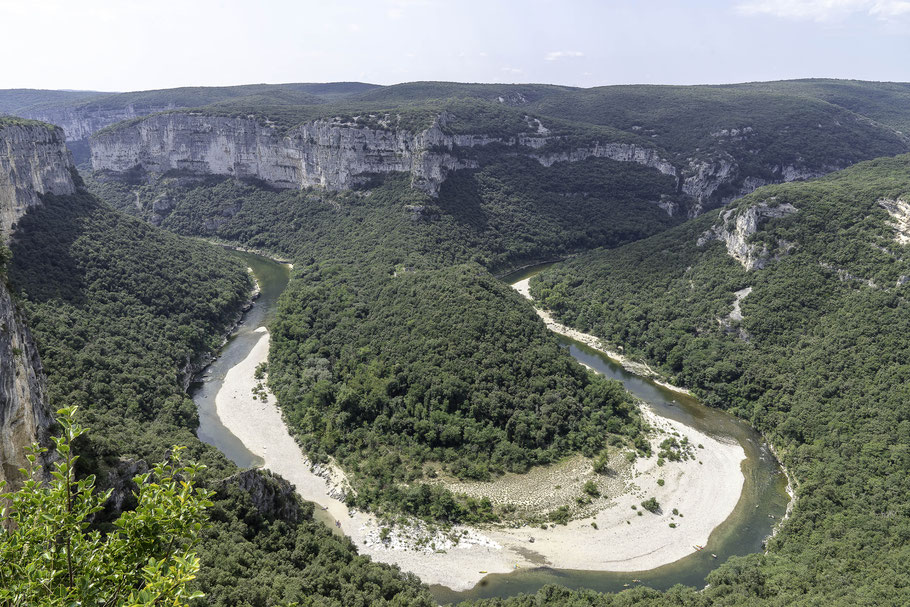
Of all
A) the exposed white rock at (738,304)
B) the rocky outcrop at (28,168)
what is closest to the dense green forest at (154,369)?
the rocky outcrop at (28,168)

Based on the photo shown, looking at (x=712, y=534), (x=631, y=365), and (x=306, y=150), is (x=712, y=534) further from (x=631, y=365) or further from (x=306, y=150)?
(x=306, y=150)

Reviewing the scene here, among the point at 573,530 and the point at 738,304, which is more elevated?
the point at 738,304

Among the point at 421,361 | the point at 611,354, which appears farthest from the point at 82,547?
the point at 611,354

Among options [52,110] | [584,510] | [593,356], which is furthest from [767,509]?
[52,110]

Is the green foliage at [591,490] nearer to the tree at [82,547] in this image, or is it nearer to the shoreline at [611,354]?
the shoreline at [611,354]

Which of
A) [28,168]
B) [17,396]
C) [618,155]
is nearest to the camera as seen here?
[17,396]

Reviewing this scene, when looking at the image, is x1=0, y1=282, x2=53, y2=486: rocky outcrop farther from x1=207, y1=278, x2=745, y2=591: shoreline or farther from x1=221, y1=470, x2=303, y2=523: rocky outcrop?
x1=207, y1=278, x2=745, y2=591: shoreline
